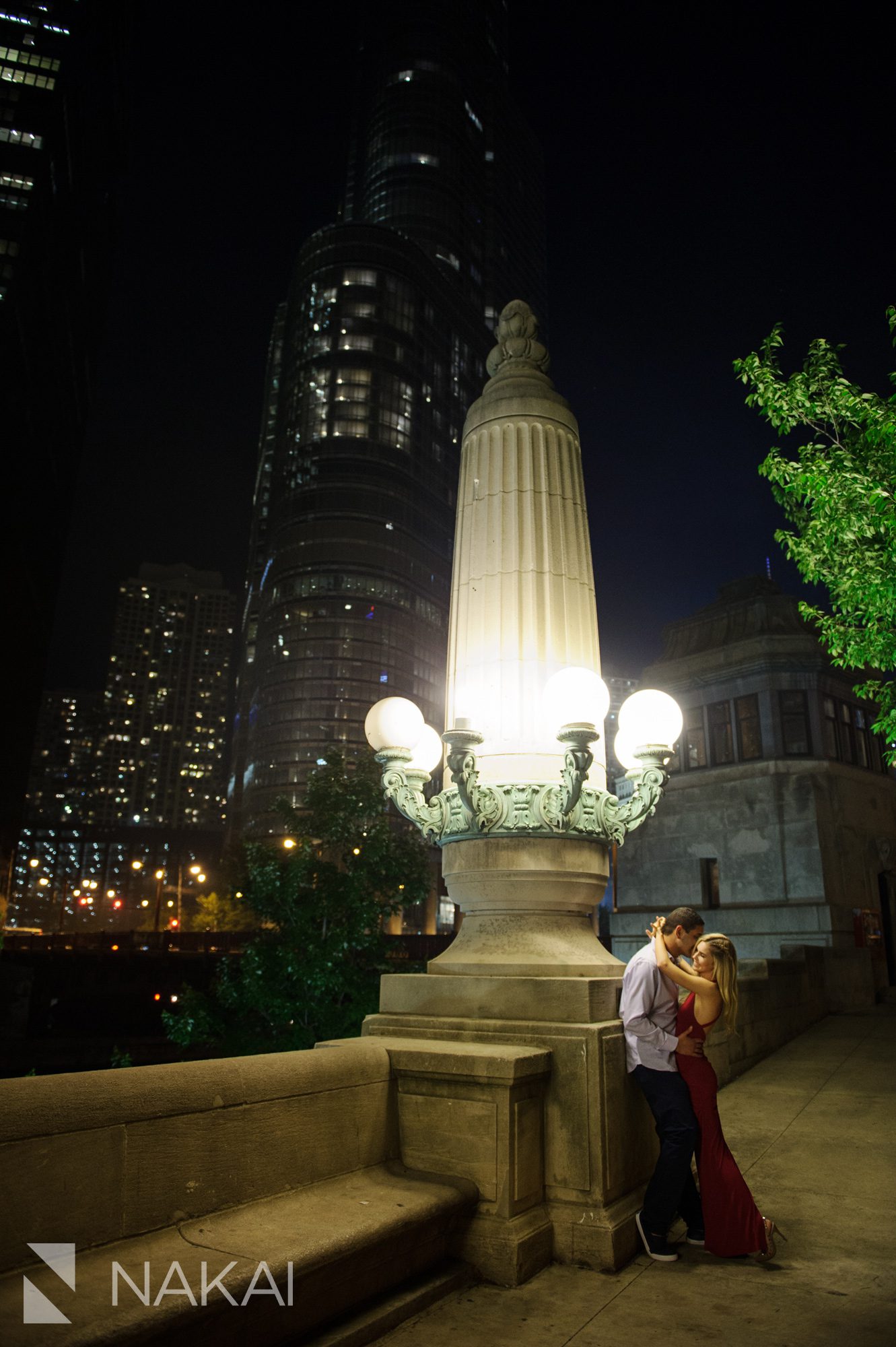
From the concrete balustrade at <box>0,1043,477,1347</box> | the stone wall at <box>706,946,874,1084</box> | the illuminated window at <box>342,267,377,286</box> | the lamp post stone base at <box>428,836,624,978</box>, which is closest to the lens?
the concrete balustrade at <box>0,1043,477,1347</box>

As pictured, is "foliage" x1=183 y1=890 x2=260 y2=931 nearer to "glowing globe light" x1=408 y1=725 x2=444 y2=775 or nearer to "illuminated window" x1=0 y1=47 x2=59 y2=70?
"glowing globe light" x1=408 y1=725 x2=444 y2=775

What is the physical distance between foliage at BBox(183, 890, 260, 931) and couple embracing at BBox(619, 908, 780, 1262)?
6041cm

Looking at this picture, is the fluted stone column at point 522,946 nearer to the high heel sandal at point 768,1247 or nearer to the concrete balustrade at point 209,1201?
the concrete balustrade at point 209,1201

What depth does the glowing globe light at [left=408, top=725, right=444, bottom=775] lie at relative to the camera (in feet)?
21.4

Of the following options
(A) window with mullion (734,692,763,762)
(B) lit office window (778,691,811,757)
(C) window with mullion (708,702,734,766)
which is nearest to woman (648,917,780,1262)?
(B) lit office window (778,691,811,757)

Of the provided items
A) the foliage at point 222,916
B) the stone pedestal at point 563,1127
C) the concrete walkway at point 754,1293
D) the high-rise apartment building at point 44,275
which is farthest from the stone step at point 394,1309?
the high-rise apartment building at point 44,275

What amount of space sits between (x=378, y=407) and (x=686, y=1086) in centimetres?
12169

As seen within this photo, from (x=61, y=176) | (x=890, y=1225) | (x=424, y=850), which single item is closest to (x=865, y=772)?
(x=424, y=850)

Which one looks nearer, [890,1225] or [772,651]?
[890,1225]

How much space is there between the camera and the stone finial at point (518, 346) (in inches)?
305

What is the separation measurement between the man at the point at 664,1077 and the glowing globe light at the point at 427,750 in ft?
7.28

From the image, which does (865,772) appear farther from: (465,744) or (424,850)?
(465,744)

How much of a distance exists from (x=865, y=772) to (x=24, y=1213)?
2176 cm

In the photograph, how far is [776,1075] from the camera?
1083 cm
